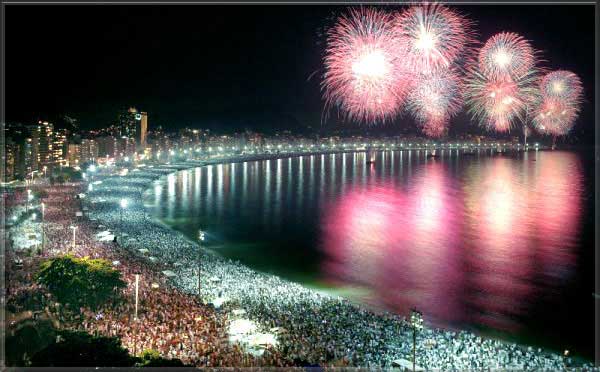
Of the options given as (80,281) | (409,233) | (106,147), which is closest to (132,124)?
(106,147)

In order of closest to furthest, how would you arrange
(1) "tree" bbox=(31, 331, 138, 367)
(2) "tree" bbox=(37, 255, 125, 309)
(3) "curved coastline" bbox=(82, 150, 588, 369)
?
(1) "tree" bbox=(31, 331, 138, 367), (3) "curved coastline" bbox=(82, 150, 588, 369), (2) "tree" bbox=(37, 255, 125, 309)

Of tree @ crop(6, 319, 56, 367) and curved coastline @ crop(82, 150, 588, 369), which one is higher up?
tree @ crop(6, 319, 56, 367)

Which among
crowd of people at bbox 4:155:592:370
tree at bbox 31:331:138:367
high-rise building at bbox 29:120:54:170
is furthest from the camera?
high-rise building at bbox 29:120:54:170

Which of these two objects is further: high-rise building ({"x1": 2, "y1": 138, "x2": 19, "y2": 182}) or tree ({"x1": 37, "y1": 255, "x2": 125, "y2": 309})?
high-rise building ({"x1": 2, "y1": 138, "x2": 19, "y2": 182})

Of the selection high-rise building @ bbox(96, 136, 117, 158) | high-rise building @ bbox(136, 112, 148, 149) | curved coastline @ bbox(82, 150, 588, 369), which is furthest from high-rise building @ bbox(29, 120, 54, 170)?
curved coastline @ bbox(82, 150, 588, 369)

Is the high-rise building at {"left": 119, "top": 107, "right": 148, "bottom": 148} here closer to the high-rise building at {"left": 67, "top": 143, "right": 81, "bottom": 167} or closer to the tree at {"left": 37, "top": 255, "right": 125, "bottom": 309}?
the high-rise building at {"left": 67, "top": 143, "right": 81, "bottom": 167}

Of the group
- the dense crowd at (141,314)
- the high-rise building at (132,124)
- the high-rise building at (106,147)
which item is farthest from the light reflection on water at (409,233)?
the high-rise building at (132,124)
